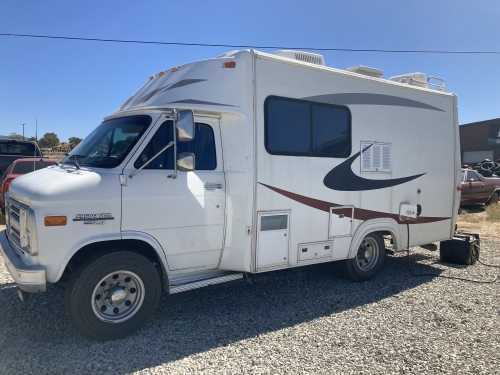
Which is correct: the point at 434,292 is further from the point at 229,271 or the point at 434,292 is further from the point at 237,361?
the point at 237,361

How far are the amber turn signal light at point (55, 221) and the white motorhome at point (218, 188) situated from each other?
0.01 meters

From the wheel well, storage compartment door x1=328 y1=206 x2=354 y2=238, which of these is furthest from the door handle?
storage compartment door x1=328 y1=206 x2=354 y2=238

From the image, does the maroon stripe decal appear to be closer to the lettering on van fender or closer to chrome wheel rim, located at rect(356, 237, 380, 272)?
chrome wheel rim, located at rect(356, 237, 380, 272)

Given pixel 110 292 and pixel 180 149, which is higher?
pixel 180 149

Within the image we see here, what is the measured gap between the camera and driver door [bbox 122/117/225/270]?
4.34m

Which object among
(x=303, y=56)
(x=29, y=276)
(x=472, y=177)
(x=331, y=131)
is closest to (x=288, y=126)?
(x=331, y=131)

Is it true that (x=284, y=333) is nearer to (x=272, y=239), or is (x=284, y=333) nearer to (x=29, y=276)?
(x=272, y=239)

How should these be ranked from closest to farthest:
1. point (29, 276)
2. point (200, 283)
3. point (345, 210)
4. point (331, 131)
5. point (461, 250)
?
point (29, 276), point (200, 283), point (331, 131), point (345, 210), point (461, 250)

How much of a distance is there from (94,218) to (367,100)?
4.25 m

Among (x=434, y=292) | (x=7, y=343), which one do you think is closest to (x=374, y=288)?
(x=434, y=292)

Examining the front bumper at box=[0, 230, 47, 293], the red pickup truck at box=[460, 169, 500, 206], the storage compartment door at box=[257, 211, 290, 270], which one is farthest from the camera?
the red pickup truck at box=[460, 169, 500, 206]

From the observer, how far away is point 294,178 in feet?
17.7

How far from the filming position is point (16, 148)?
44.5 ft

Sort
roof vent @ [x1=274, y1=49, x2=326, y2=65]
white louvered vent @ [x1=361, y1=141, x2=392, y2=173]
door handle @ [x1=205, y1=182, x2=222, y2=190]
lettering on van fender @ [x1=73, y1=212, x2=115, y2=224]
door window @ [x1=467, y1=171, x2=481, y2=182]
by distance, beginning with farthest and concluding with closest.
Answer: door window @ [x1=467, y1=171, x2=481, y2=182]
white louvered vent @ [x1=361, y1=141, x2=392, y2=173]
roof vent @ [x1=274, y1=49, x2=326, y2=65]
door handle @ [x1=205, y1=182, x2=222, y2=190]
lettering on van fender @ [x1=73, y1=212, x2=115, y2=224]
